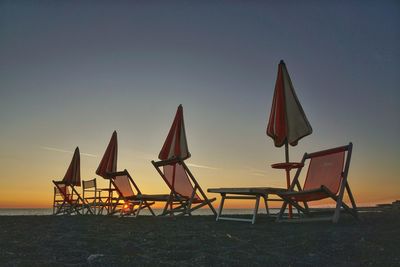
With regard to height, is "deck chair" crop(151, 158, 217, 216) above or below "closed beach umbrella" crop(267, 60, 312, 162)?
below

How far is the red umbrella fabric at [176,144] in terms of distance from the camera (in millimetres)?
7762

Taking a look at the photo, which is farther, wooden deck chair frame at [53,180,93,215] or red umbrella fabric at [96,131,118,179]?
wooden deck chair frame at [53,180,93,215]

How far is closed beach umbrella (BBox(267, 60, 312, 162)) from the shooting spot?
5.80 m

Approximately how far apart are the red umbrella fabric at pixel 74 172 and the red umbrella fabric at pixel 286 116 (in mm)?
8529

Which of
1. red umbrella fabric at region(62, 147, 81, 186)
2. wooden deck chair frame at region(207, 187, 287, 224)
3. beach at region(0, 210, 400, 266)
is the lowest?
beach at region(0, 210, 400, 266)

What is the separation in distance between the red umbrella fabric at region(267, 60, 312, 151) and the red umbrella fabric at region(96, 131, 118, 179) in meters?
5.27

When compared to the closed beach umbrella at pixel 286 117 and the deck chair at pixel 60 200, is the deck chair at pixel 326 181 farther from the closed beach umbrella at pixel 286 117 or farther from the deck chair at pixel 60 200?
the deck chair at pixel 60 200

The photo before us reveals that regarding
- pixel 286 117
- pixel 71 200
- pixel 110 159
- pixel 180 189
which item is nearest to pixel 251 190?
pixel 286 117

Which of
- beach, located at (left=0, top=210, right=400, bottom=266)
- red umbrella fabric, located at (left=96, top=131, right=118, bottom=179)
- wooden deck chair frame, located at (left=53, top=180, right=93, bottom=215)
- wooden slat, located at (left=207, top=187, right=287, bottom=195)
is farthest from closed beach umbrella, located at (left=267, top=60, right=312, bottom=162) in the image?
wooden deck chair frame, located at (left=53, top=180, right=93, bottom=215)

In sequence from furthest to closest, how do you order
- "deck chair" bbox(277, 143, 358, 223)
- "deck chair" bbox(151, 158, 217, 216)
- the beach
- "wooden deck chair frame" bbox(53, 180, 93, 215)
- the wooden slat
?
"wooden deck chair frame" bbox(53, 180, 93, 215) < "deck chair" bbox(151, 158, 217, 216) < the wooden slat < "deck chair" bbox(277, 143, 358, 223) < the beach

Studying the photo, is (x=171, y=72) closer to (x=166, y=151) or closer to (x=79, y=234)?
(x=166, y=151)

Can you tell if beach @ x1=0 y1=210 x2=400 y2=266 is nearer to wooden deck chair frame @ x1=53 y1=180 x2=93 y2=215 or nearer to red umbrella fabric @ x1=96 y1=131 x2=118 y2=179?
red umbrella fabric @ x1=96 y1=131 x2=118 y2=179

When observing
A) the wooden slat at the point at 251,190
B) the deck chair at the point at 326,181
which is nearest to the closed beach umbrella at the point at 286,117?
the deck chair at the point at 326,181

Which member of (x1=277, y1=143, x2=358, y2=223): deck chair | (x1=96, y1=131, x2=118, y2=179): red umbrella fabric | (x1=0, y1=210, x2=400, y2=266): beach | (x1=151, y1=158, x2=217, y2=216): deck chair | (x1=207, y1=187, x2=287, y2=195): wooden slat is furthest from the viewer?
(x1=96, y1=131, x2=118, y2=179): red umbrella fabric
